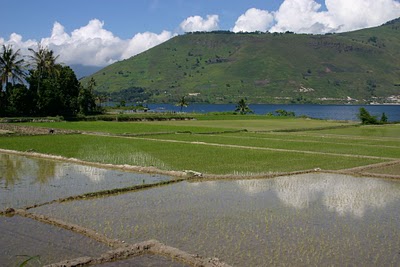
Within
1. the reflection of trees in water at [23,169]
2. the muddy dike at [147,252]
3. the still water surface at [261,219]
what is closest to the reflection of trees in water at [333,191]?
the still water surface at [261,219]

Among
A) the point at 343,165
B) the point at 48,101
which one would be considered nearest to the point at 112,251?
the point at 343,165

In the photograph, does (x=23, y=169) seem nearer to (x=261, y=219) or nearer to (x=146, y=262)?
(x=261, y=219)

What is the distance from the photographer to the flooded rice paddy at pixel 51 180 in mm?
14812

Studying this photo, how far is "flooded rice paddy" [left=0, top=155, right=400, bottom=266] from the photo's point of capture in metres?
9.41

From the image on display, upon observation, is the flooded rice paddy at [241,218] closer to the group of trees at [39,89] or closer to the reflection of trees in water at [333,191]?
the reflection of trees in water at [333,191]

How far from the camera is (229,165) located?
71.8 feet

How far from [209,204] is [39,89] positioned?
52568 mm

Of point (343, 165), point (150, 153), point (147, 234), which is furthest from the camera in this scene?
point (150, 153)

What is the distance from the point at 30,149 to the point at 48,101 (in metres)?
33.1

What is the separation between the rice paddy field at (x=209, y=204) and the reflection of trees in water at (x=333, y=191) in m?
0.04

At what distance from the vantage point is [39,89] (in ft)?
199

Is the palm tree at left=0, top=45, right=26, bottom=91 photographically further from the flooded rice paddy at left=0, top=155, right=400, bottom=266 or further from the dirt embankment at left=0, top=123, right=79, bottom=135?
the flooded rice paddy at left=0, top=155, right=400, bottom=266

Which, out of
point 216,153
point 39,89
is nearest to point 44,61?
point 39,89

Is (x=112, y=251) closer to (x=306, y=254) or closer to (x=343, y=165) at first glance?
(x=306, y=254)
